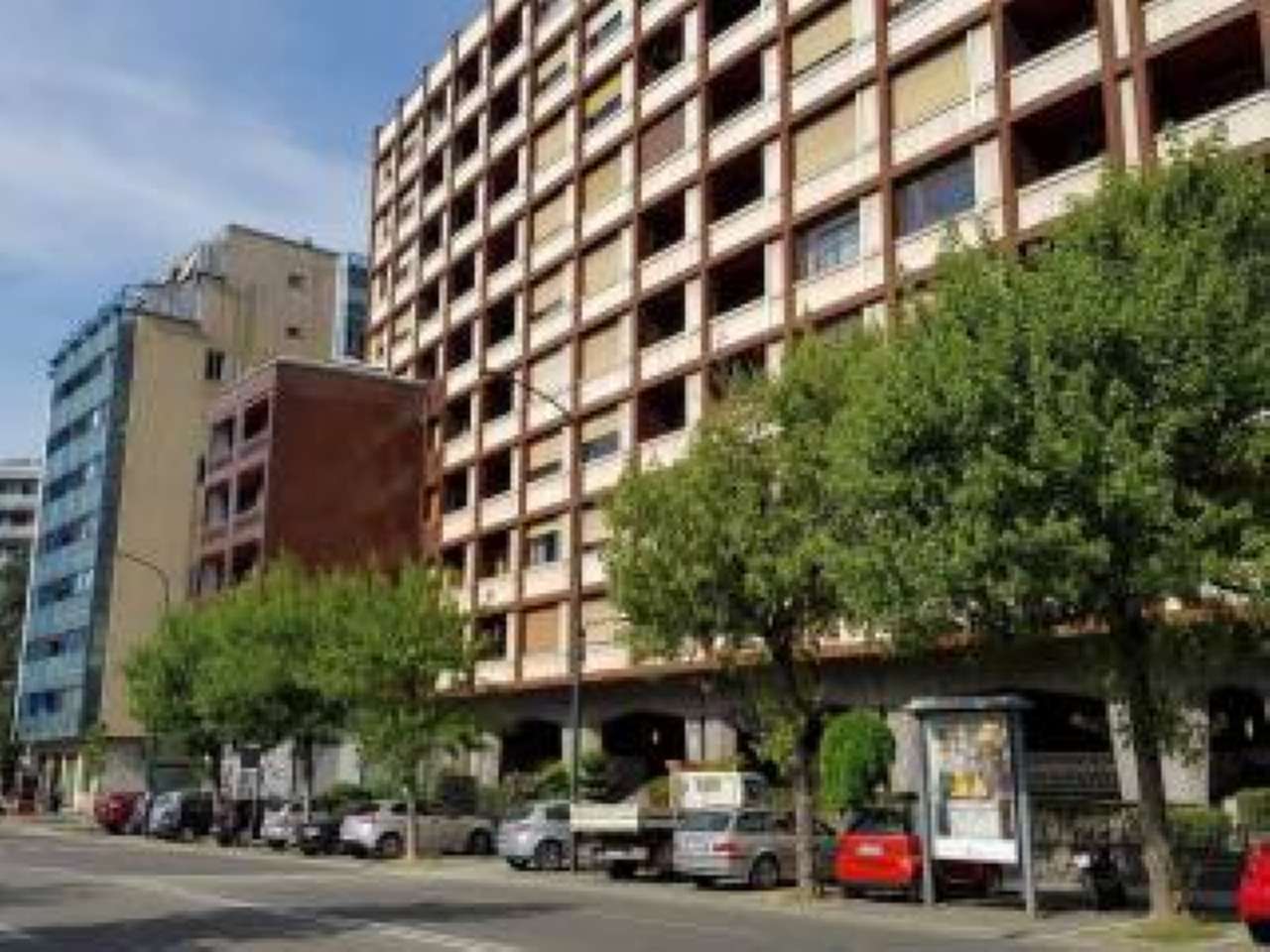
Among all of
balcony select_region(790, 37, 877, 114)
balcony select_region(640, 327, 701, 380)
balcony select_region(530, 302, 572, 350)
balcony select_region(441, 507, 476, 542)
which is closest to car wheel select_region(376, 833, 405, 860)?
balcony select_region(640, 327, 701, 380)

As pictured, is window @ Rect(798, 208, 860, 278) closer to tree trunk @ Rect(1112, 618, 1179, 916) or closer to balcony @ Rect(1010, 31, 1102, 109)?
balcony @ Rect(1010, 31, 1102, 109)

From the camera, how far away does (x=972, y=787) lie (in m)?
22.5

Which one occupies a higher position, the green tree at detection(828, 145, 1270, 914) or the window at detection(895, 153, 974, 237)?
the window at detection(895, 153, 974, 237)

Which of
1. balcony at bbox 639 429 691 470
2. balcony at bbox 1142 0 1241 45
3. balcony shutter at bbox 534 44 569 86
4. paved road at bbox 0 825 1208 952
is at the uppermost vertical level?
balcony shutter at bbox 534 44 569 86

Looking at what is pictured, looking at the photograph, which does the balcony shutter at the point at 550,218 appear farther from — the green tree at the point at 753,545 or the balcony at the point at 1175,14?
the green tree at the point at 753,545

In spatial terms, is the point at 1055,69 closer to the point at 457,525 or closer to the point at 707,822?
the point at 707,822

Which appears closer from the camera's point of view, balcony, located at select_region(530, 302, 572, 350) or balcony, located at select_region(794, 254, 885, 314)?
balcony, located at select_region(794, 254, 885, 314)

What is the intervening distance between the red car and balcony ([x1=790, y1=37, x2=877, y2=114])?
2612 cm

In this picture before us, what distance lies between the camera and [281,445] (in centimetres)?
6391

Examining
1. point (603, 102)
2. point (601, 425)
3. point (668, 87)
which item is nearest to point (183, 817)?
point (601, 425)

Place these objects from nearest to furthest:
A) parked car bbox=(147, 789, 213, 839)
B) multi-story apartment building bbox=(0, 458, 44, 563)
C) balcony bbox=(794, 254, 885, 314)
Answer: balcony bbox=(794, 254, 885, 314)
parked car bbox=(147, 789, 213, 839)
multi-story apartment building bbox=(0, 458, 44, 563)

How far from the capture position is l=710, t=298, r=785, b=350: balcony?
1622 inches

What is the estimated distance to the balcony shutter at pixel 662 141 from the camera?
4731 centimetres

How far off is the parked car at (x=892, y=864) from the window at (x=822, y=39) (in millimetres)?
22279
